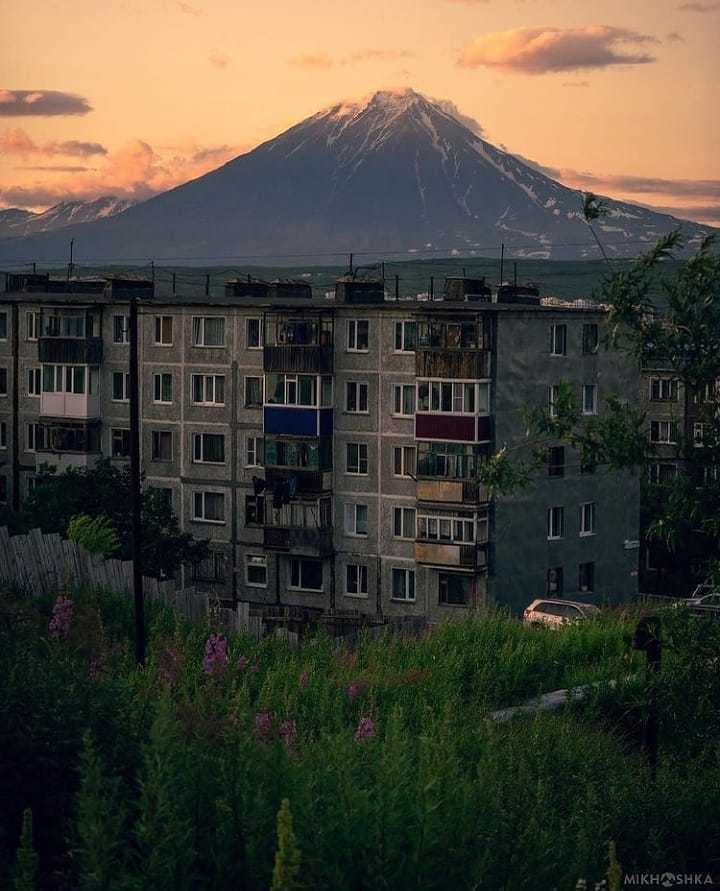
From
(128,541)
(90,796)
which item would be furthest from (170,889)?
(128,541)

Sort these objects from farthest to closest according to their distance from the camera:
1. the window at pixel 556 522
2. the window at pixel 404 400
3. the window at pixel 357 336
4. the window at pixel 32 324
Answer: the window at pixel 32 324 < the window at pixel 357 336 < the window at pixel 404 400 < the window at pixel 556 522

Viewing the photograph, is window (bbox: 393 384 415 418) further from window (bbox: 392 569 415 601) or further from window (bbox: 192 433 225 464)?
window (bbox: 192 433 225 464)

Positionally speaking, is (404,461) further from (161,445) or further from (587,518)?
(161,445)

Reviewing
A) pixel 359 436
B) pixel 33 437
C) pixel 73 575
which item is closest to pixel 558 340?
pixel 359 436

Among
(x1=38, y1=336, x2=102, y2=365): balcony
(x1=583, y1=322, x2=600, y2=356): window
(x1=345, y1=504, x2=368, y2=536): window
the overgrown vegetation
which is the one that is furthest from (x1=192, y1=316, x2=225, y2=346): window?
the overgrown vegetation

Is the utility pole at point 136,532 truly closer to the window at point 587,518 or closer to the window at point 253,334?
the window at point 587,518

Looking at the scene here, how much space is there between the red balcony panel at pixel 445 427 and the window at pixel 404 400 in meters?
0.83

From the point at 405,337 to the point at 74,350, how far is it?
46.0ft

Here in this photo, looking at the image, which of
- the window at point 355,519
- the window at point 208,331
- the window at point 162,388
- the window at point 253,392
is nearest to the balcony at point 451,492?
the window at point 355,519

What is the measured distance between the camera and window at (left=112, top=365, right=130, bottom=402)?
220ft

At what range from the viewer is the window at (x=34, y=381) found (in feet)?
229

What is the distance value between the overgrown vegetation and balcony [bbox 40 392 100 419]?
154 ft

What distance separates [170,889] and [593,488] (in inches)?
2031

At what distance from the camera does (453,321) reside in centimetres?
5906
